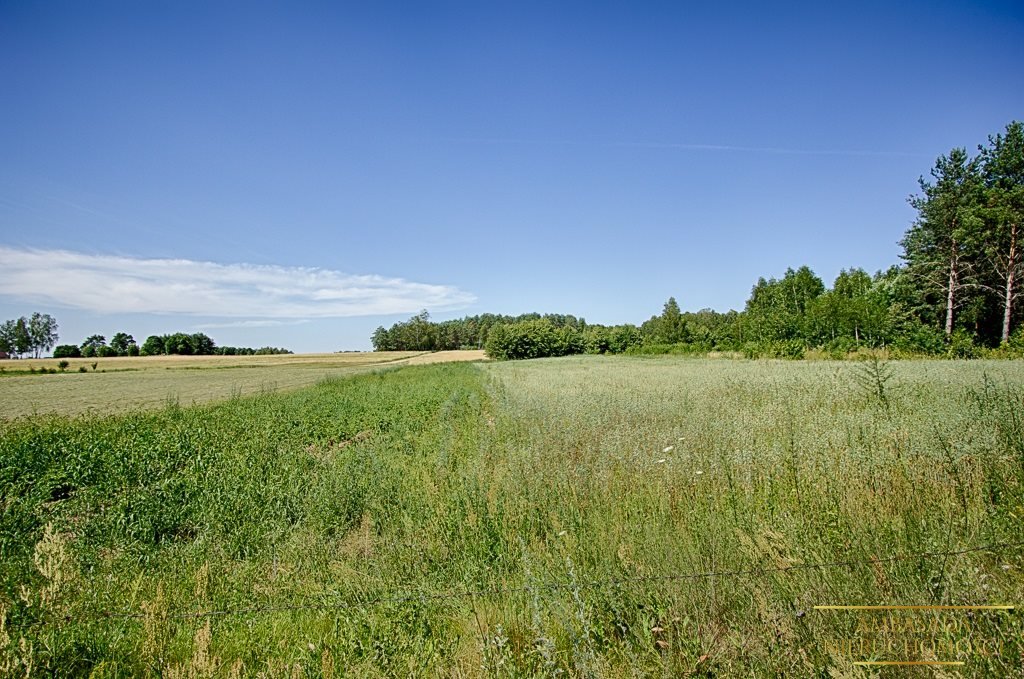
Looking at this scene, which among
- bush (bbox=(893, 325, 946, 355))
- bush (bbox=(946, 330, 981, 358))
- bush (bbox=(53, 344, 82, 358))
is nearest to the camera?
bush (bbox=(946, 330, 981, 358))

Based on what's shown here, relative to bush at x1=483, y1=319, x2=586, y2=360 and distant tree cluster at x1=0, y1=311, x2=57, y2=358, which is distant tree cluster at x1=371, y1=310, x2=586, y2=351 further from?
distant tree cluster at x1=0, y1=311, x2=57, y2=358

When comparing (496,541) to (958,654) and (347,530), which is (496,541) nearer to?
(347,530)

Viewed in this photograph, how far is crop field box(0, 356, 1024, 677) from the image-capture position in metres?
2.72

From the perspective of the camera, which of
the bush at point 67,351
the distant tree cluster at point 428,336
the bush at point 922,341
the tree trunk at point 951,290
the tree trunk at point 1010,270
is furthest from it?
the distant tree cluster at point 428,336

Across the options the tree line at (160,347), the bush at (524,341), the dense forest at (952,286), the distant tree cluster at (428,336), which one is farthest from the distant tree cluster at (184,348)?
the dense forest at (952,286)

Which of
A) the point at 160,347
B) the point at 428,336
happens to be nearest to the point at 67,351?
the point at 160,347

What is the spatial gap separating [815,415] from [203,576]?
9471 mm

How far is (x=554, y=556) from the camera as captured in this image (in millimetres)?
3924

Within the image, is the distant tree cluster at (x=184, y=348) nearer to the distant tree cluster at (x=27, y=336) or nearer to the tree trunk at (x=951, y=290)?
the distant tree cluster at (x=27, y=336)

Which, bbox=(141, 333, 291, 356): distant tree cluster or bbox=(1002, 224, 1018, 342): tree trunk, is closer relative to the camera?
bbox=(1002, 224, 1018, 342): tree trunk

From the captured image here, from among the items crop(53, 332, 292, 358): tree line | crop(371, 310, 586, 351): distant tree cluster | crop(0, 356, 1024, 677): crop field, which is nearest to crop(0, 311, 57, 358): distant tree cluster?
crop(53, 332, 292, 358): tree line

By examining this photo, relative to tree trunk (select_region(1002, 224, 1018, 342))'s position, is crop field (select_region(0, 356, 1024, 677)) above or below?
below

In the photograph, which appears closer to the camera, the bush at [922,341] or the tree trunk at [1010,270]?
the tree trunk at [1010,270]

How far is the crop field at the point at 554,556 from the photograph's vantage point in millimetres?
2723
